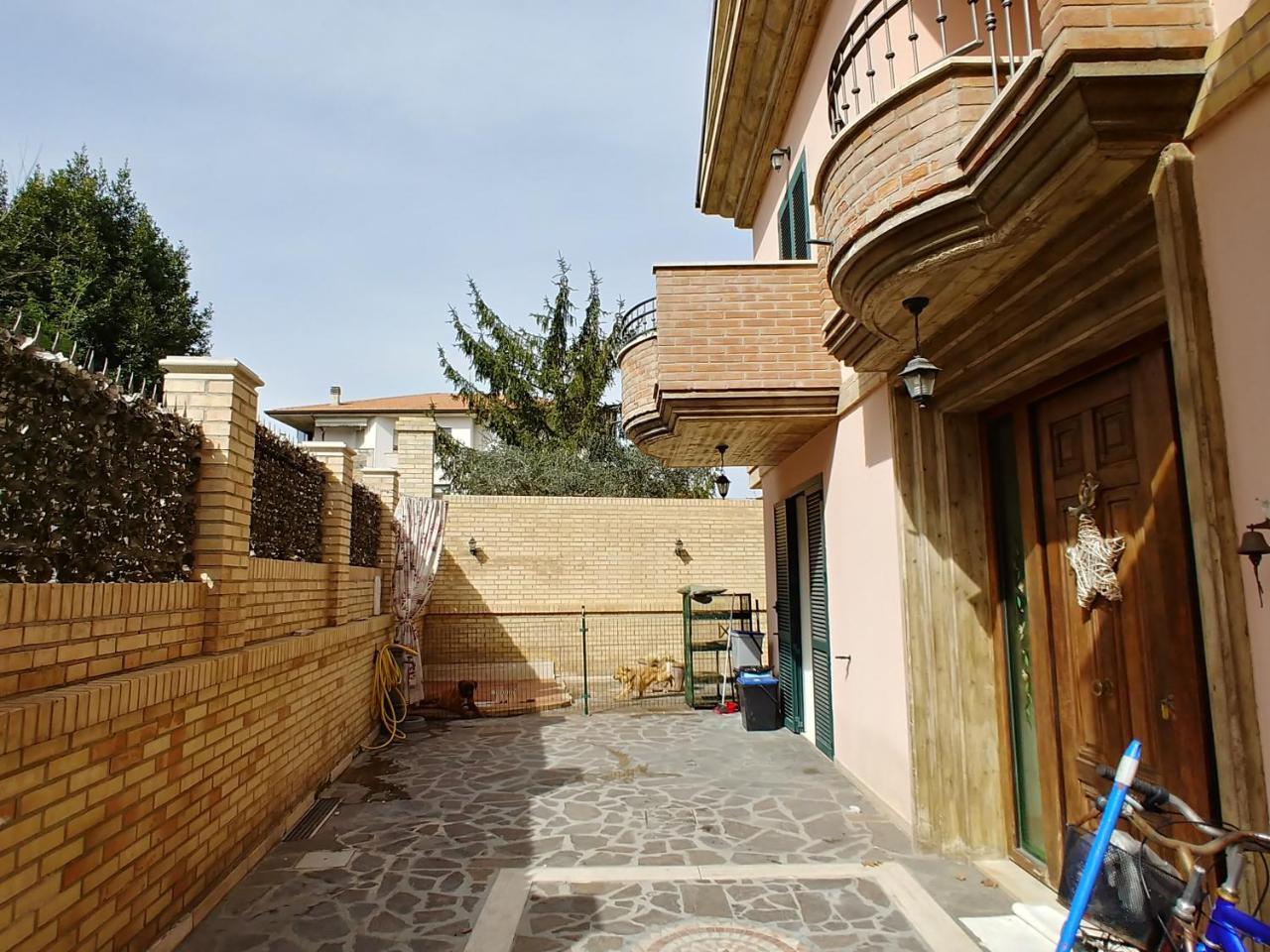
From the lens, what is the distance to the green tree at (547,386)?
75.7 ft

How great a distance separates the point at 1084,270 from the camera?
129 inches

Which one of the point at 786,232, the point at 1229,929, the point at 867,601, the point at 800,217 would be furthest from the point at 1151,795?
the point at 786,232

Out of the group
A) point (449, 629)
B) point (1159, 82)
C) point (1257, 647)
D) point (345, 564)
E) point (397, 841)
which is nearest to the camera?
point (1257, 647)

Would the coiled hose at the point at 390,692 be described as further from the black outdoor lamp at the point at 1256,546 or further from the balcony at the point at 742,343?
the black outdoor lamp at the point at 1256,546

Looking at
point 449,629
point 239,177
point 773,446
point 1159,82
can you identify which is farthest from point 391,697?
point 1159,82

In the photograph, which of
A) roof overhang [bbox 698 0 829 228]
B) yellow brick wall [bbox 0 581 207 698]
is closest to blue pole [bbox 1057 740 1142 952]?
yellow brick wall [bbox 0 581 207 698]

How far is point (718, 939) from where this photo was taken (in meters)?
3.67

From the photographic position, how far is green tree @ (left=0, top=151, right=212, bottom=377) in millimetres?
19062

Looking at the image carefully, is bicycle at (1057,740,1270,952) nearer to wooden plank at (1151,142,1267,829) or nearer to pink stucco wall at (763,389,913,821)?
wooden plank at (1151,142,1267,829)

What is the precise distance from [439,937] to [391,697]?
18.3 feet

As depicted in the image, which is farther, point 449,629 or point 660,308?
point 449,629

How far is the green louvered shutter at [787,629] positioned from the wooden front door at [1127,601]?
4.59 meters

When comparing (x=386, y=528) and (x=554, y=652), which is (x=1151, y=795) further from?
(x=554, y=652)

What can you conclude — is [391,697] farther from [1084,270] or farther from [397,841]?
[1084,270]
